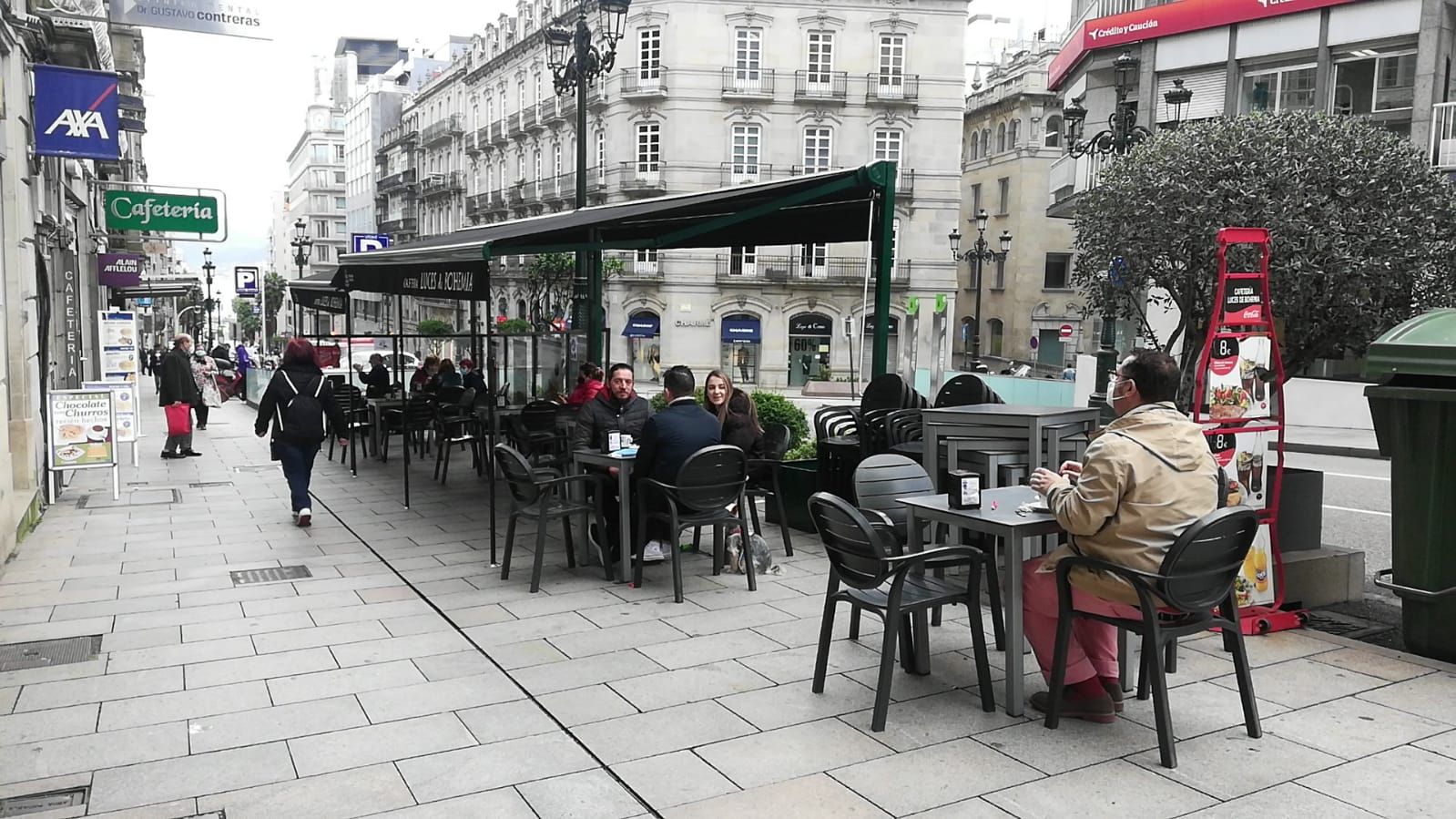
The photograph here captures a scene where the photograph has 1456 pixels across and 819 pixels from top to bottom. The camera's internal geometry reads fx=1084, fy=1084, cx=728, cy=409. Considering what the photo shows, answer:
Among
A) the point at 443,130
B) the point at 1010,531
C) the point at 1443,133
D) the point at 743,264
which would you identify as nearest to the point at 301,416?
the point at 1010,531

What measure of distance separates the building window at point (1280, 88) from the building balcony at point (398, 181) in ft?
185

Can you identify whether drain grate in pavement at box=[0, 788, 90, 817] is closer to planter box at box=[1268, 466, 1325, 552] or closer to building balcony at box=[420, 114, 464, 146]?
planter box at box=[1268, 466, 1325, 552]

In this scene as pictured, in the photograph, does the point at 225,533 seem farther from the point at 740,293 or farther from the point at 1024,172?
the point at 1024,172

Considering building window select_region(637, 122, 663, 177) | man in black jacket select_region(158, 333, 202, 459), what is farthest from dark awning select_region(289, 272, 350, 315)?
building window select_region(637, 122, 663, 177)

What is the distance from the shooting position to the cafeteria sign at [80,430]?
10.9 m

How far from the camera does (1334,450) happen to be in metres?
18.7

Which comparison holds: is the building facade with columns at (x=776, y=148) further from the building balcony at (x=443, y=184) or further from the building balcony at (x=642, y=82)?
the building balcony at (x=443, y=184)

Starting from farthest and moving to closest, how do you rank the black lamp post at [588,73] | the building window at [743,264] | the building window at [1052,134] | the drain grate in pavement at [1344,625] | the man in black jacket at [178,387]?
the building window at [1052,134], the building window at [743,264], the man in black jacket at [178,387], the black lamp post at [588,73], the drain grate in pavement at [1344,625]

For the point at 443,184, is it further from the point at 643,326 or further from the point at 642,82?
the point at 643,326

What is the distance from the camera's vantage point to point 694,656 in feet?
18.9

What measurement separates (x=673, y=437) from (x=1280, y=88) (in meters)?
21.8

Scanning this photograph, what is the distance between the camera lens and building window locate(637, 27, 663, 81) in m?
42.2

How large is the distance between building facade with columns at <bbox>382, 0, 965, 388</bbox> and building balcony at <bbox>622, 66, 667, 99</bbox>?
0.05 meters

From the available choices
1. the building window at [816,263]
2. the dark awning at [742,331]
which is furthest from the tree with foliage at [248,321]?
the building window at [816,263]
